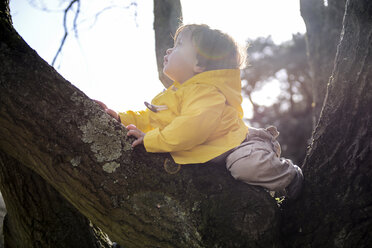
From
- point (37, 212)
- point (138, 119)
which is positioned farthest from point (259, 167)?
point (37, 212)

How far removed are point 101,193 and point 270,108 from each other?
56.6ft

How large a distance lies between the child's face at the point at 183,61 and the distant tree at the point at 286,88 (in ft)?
44.3

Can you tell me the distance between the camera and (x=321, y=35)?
10.4 feet

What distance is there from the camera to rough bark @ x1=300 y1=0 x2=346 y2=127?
3.02 metres

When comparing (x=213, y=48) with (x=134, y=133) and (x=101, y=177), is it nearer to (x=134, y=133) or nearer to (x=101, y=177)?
(x=134, y=133)

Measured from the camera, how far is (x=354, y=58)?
4.98ft

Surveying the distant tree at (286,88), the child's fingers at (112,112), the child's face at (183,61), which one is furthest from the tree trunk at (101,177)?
the distant tree at (286,88)

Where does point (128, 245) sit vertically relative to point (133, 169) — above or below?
below

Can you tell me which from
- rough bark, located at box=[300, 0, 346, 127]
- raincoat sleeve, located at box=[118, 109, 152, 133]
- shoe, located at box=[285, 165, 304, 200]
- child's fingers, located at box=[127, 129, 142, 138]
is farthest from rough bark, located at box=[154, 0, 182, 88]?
shoe, located at box=[285, 165, 304, 200]

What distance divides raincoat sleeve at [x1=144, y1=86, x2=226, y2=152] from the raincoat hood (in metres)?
0.10

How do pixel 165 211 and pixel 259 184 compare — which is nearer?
pixel 165 211

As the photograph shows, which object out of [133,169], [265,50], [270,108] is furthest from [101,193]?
[270,108]

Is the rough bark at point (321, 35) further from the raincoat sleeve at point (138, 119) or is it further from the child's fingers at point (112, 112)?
the child's fingers at point (112, 112)

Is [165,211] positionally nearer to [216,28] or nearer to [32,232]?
[32,232]
